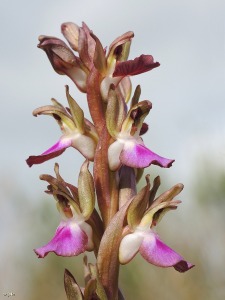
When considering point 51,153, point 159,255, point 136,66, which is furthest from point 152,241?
point 136,66

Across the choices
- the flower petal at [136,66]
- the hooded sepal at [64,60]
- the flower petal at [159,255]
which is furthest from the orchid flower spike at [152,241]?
the hooded sepal at [64,60]

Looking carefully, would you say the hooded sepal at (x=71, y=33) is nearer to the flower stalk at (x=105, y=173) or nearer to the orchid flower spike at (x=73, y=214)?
the flower stalk at (x=105, y=173)

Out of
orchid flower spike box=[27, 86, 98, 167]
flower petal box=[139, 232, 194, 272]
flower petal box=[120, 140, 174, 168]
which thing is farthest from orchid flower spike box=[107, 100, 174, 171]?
A: flower petal box=[139, 232, 194, 272]

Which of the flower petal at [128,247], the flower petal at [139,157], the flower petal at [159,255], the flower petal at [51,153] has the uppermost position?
the flower petal at [51,153]

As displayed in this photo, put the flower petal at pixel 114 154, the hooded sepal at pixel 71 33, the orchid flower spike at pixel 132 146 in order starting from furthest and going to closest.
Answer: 1. the hooded sepal at pixel 71 33
2. the flower petal at pixel 114 154
3. the orchid flower spike at pixel 132 146

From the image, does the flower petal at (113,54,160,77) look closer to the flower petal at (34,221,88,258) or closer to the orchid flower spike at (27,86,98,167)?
the orchid flower spike at (27,86,98,167)

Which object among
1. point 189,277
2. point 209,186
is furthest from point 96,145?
point 209,186

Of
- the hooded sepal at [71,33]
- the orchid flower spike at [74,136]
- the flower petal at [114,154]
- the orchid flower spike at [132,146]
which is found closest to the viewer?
the orchid flower spike at [132,146]

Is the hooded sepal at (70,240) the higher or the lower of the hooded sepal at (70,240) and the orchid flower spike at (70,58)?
the lower
